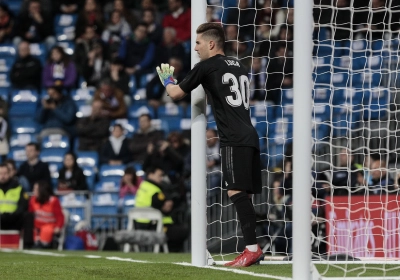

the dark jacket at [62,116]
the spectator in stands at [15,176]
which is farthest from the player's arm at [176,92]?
the dark jacket at [62,116]

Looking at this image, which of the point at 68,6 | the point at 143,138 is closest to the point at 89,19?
the point at 68,6

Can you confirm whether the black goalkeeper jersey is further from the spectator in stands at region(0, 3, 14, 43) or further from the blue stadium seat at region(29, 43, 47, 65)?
the spectator in stands at region(0, 3, 14, 43)

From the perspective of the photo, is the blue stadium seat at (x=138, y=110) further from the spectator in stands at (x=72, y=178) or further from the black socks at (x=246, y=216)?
the black socks at (x=246, y=216)

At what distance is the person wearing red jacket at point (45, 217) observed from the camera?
12.7 m

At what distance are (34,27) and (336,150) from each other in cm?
811

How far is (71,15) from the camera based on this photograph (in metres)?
17.7

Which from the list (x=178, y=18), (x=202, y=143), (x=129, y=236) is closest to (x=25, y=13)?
(x=178, y=18)

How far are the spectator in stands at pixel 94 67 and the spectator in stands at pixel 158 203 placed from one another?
13.6ft

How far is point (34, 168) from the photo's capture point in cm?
1408

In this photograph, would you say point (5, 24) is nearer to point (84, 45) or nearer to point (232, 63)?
point (84, 45)

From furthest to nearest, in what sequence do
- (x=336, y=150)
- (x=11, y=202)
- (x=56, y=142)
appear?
(x=56, y=142)
(x=11, y=202)
(x=336, y=150)

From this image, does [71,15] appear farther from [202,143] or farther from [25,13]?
[202,143]

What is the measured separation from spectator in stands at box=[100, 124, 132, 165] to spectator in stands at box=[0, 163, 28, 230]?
192cm

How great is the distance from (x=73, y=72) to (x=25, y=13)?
2128 mm
